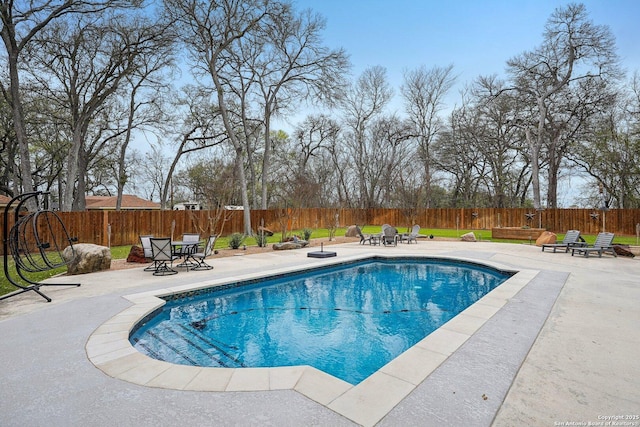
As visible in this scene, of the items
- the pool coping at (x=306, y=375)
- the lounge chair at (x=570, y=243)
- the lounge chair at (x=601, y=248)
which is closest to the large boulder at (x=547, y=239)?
the lounge chair at (x=570, y=243)

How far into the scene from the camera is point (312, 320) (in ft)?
17.9

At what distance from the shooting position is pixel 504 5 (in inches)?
386

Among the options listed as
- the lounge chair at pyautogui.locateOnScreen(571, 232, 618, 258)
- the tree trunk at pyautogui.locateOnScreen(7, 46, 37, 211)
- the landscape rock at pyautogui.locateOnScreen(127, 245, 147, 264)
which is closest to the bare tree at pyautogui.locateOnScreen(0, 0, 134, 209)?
the tree trunk at pyautogui.locateOnScreen(7, 46, 37, 211)

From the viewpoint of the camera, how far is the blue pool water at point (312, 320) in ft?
13.2

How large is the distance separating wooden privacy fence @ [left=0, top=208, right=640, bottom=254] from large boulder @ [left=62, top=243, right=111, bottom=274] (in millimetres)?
980

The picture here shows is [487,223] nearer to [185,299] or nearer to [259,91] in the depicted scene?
[259,91]

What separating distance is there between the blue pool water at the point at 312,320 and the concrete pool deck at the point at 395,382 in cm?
79

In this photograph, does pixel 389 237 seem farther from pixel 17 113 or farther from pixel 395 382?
pixel 17 113

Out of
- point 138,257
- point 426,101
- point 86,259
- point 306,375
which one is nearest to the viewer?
point 306,375

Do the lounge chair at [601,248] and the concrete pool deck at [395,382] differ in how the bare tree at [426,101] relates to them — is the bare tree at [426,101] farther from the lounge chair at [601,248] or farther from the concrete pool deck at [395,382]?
the concrete pool deck at [395,382]

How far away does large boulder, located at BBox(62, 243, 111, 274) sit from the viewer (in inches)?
300

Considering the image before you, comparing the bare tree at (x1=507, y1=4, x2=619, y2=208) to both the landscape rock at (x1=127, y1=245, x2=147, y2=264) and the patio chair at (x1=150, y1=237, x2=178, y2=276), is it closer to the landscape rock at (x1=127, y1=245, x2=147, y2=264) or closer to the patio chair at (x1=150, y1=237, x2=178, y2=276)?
the patio chair at (x1=150, y1=237, x2=178, y2=276)

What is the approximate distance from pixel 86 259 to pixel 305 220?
16.5m

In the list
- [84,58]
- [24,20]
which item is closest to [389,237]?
[24,20]
